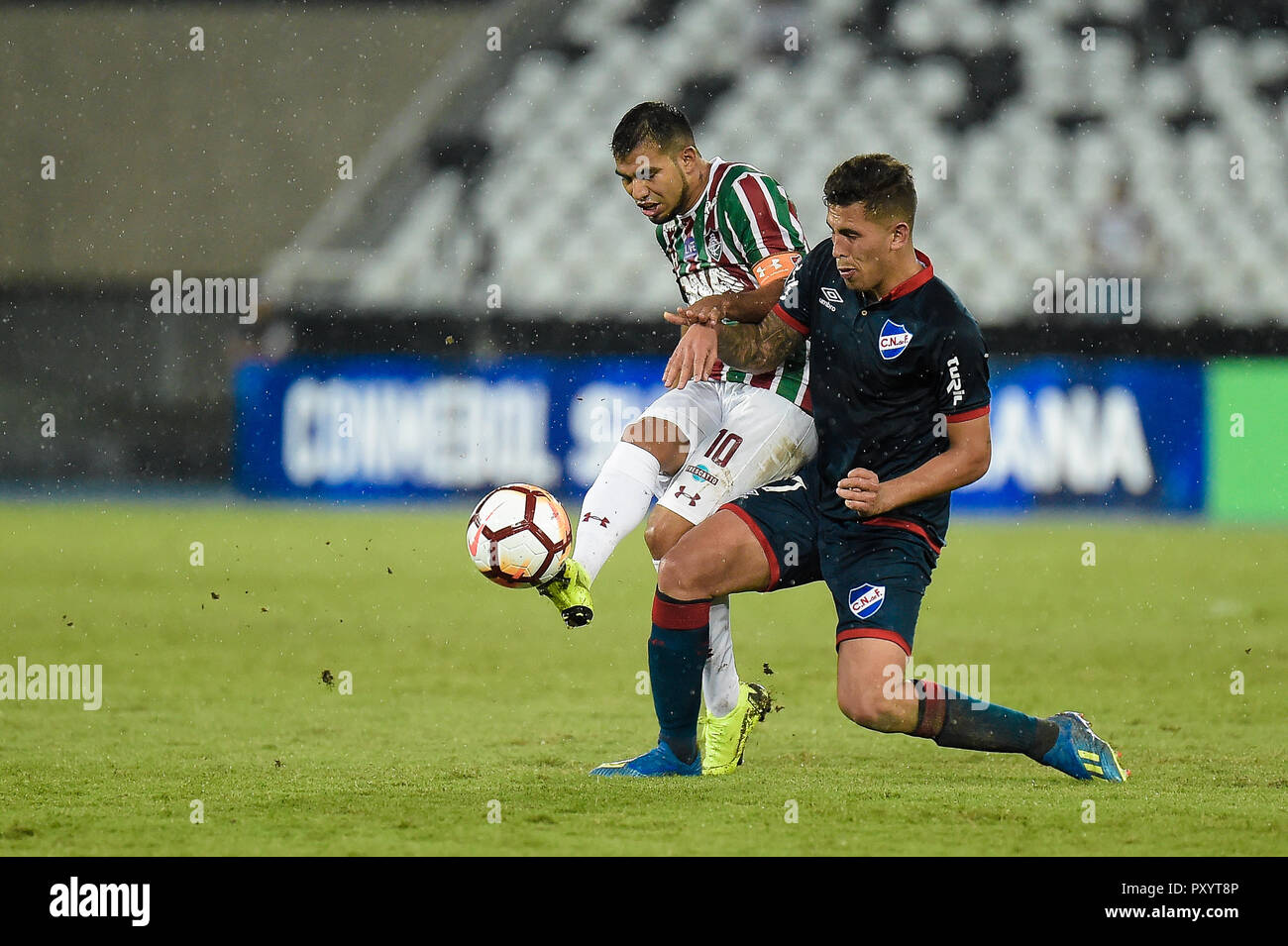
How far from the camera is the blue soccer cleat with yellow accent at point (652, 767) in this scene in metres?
4.50

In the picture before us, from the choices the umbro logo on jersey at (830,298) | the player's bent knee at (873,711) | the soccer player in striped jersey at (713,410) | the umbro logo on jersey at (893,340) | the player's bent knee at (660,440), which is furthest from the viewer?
the player's bent knee at (660,440)

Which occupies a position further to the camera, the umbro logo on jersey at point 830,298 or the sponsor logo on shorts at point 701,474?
the sponsor logo on shorts at point 701,474

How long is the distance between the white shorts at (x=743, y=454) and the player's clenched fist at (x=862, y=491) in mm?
492

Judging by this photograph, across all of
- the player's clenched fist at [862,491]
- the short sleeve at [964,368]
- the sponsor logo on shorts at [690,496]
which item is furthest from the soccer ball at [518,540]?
the short sleeve at [964,368]

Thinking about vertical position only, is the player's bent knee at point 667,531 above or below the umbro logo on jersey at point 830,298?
below

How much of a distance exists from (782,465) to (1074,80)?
16.0 metres

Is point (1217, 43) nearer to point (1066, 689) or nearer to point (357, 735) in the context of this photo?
point (1066, 689)

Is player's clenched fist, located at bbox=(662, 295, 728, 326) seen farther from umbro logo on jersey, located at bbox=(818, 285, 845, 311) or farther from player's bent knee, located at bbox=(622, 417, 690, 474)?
player's bent knee, located at bbox=(622, 417, 690, 474)

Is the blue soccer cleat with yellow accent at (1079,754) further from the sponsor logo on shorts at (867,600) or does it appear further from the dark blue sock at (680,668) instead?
the dark blue sock at (680,668)

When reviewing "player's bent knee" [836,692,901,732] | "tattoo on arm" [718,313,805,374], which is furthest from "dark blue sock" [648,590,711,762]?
"tattoo on arm" [718,313,805,374]

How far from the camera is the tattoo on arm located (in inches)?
174

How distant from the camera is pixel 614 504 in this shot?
4469mm

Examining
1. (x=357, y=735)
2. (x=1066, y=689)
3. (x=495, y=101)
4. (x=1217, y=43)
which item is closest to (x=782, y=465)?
(x=357, y=735)

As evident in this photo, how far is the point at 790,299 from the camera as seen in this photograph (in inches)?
174
